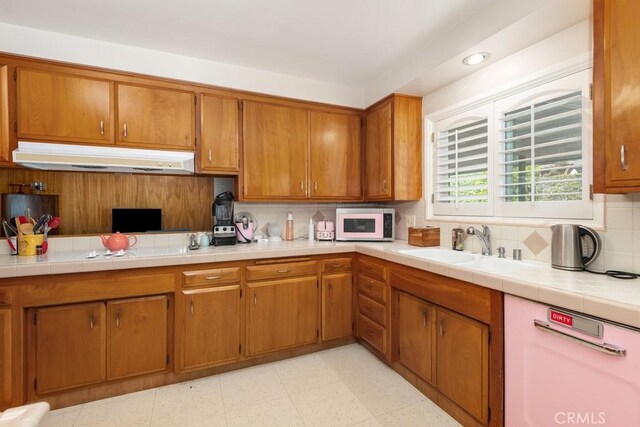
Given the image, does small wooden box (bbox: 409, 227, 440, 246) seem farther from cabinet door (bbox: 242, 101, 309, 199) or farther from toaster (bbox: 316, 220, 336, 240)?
cabinet door (bbox: 242, 101, 309, 199)

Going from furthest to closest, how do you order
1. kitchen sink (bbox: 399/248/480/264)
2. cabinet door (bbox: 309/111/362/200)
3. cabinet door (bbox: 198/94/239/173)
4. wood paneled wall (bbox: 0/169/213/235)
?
1. cabinet door (bbox: 309/111/362/200)
2. cabinet door (bbox: 198/94/239/173)
3. wood paneled wall (bbox: 0/169/213/235)
4. kitchen sink (bbox: 399/248/480/264)

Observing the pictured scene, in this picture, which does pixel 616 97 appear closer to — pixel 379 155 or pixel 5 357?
pixel 379 155

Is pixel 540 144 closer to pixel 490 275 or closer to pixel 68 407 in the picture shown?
pixel 490 275

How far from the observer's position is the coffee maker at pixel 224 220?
8.59 feet

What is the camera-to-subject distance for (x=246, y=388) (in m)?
2.14

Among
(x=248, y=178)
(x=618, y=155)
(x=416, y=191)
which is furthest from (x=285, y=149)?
(x=618, y=155)

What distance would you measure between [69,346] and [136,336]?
0.36m

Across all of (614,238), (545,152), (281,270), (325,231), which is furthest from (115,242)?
(614,238)

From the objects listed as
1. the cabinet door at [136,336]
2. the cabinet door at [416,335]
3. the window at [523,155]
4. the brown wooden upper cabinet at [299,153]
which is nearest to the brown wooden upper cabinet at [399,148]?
the window at [523,155]

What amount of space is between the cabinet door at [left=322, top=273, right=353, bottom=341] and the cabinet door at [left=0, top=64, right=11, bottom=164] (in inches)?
94.6

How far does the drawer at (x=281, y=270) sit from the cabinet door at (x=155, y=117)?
114 centimetres

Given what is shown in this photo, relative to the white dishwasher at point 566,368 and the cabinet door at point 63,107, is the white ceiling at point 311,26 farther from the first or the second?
the white dishwasher at point 566,368

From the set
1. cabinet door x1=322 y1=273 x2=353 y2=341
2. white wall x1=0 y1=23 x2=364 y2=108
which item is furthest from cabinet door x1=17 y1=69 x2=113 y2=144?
cabinet door x1=322 y1=273 x2=353 y2=341

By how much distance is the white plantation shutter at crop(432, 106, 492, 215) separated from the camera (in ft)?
7.43
